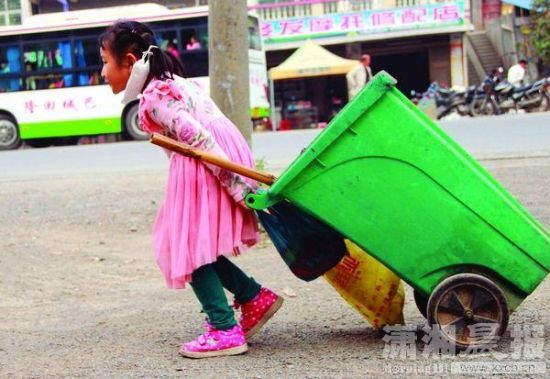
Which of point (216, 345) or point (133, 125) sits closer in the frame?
point (216, 345)

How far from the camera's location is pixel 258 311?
3754mm

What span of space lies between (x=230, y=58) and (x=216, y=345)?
339 centimetres

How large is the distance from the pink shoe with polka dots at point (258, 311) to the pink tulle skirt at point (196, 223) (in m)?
0.32

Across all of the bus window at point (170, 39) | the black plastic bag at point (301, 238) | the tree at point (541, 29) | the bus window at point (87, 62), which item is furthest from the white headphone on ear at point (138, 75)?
the tree at point (541, 29)

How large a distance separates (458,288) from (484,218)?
0.29m

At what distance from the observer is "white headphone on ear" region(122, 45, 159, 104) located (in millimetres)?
3523

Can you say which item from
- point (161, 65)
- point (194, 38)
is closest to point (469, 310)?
point (161, 65)

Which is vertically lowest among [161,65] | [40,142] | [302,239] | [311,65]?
[40,142]

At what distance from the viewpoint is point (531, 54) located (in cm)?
2638

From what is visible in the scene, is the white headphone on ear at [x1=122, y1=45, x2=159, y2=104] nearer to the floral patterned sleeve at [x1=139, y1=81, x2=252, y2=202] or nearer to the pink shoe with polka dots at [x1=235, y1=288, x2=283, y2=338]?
the floral patterned sleeve at [x1=139, y1=81, x2=252, y2=202]

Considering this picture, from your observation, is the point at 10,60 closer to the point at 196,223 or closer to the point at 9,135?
the point at 9,135

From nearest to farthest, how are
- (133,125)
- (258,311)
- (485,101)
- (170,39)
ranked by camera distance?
1. (258,311)
2. (133,125)
3. (170,39)
4. (485,101)

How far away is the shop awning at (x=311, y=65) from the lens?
77.5 ft

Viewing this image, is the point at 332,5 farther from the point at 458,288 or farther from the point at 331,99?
the point at 458,288
